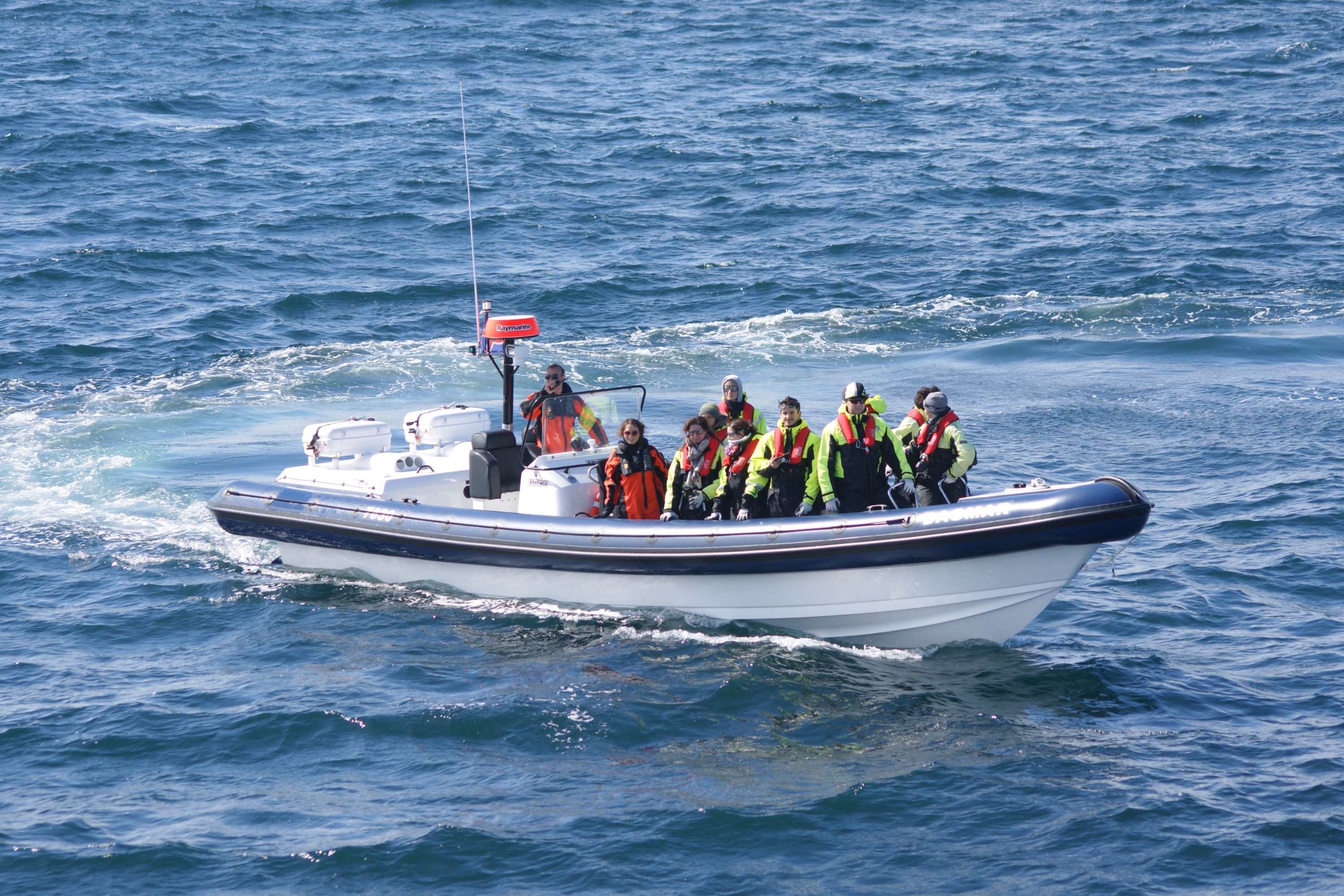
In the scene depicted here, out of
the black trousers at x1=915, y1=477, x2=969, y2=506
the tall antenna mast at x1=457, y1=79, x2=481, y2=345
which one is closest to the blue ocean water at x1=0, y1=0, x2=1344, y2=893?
the tall antenna mast at x1=457, y1=79, x2=481, y2=345

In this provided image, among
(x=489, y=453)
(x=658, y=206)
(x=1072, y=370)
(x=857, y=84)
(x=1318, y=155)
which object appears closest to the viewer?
(x=489, y=453)

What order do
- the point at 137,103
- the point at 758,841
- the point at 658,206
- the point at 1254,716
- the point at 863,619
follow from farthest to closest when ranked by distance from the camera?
the point at 137,103, the point at 658,206, the point at 863,619, the point at 1254,716, the point at 758,841

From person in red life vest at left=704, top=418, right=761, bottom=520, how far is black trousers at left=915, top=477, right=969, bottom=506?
102 cm

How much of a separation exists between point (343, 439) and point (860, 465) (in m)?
3.97

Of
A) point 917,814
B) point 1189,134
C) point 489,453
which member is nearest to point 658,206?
point 1189,134

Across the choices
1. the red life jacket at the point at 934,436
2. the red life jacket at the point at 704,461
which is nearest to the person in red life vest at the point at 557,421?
the red life jacket at the point at 704,461

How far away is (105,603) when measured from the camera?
9242 mm

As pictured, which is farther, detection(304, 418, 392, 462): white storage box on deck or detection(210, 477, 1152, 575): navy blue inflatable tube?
detection(304, 418, 392, 462): white storage box on deck

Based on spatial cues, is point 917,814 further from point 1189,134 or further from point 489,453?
point 1189,134

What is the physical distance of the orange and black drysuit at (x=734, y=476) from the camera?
8398 millimetres

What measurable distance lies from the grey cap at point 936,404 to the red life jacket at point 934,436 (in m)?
0.05

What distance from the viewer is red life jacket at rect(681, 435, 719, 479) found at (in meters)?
8.45

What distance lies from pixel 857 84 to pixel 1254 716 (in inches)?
897

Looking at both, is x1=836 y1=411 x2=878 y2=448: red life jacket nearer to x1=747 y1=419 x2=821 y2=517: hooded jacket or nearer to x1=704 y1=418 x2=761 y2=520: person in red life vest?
x1=747 y1=419 x2=821 y2=517: hooded jacket
